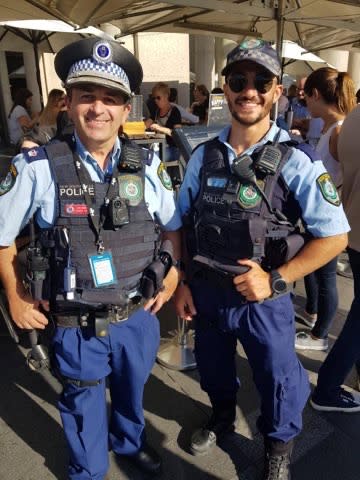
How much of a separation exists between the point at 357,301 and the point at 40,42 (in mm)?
10530

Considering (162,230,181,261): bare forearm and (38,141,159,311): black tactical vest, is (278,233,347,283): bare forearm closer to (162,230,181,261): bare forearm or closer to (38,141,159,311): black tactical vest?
(162,230,181,261): bare forearm

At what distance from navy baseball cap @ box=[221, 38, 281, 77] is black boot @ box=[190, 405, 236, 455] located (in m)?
1.73

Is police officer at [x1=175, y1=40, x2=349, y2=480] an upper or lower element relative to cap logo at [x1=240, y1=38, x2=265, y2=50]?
lower

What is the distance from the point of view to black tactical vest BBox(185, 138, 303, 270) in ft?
5.17

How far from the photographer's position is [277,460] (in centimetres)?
186

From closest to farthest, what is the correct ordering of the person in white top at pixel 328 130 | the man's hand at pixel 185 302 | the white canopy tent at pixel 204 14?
the man's hand at pixel 185 302
the person in white top at pixel 328 130
the white canopy tent at pixel 204 14

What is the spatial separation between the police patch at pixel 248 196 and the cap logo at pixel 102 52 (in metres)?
0.72

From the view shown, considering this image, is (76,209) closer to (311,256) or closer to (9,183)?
(9,183)

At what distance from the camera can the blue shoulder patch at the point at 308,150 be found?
1.60 meters

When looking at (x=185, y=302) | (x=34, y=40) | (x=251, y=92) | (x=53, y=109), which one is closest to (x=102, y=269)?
(x=185, y=302)

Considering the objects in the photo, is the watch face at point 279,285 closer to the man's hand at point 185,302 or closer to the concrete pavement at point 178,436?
the man's hand at point 185,302

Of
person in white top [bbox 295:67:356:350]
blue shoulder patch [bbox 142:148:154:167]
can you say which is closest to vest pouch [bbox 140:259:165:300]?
blue shoulder patch [bbox 142:148:154:167]

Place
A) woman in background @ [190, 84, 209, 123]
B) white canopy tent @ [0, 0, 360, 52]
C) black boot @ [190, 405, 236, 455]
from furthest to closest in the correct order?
woman in background @ [190, 84, 209, 123] → white canopy tent @ [0, 0, 360, 52] → black boot @ [190, 405, 236, 455]

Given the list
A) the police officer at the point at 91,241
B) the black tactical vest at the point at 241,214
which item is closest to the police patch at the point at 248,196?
the black tactical vest at the point at 241,214
